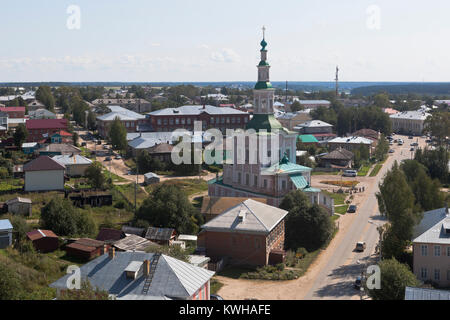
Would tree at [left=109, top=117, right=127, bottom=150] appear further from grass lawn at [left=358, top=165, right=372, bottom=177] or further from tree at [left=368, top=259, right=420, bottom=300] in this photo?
tree at [left=368, top=259, right=420, bottom=300]

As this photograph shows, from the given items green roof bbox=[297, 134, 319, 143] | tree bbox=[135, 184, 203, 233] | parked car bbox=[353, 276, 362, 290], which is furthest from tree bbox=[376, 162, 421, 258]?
green roof bbox=[297, 134, 319, 143]

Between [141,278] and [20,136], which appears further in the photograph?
[20,136]

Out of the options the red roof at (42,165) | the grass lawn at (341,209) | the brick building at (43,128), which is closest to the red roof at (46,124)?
the brick building at (43,128)

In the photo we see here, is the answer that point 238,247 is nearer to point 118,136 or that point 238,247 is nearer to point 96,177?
A: point 96,177

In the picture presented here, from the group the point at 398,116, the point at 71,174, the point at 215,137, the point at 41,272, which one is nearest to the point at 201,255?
the point at 41,272

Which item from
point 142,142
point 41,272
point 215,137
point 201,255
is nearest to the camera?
point 41,272

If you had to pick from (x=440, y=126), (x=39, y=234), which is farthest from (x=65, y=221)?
(x=440, y=126)
